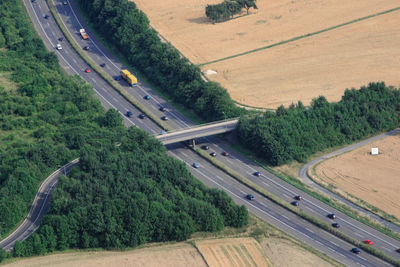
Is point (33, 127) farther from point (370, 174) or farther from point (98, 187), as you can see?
point (370, 174)

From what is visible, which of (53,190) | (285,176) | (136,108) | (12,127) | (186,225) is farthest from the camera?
(136,108)

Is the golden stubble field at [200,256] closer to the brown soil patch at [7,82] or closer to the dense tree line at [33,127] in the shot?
the dense tree line at [33,127]

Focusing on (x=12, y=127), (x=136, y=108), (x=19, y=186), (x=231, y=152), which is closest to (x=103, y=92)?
(x=136, y=108)

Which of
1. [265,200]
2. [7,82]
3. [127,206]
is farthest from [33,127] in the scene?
[265,200]

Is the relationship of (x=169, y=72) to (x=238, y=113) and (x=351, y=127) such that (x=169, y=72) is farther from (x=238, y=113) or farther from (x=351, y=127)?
(x=351, y=127)

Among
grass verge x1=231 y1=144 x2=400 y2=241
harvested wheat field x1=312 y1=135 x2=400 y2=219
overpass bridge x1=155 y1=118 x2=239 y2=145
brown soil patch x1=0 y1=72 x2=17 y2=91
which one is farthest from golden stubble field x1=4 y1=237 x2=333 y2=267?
brown soil patch x1=0 y1=72 x2=17 y2=91

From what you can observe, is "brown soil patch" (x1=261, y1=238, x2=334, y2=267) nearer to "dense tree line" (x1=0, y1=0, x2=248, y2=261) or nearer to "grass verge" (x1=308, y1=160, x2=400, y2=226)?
"dense tree line" (x1=0, y1=0, x2=248, y2=261)

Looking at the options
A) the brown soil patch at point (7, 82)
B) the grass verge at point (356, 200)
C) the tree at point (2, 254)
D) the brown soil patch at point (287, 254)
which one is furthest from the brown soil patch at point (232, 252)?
the brown soil patch at point (7, 82)
